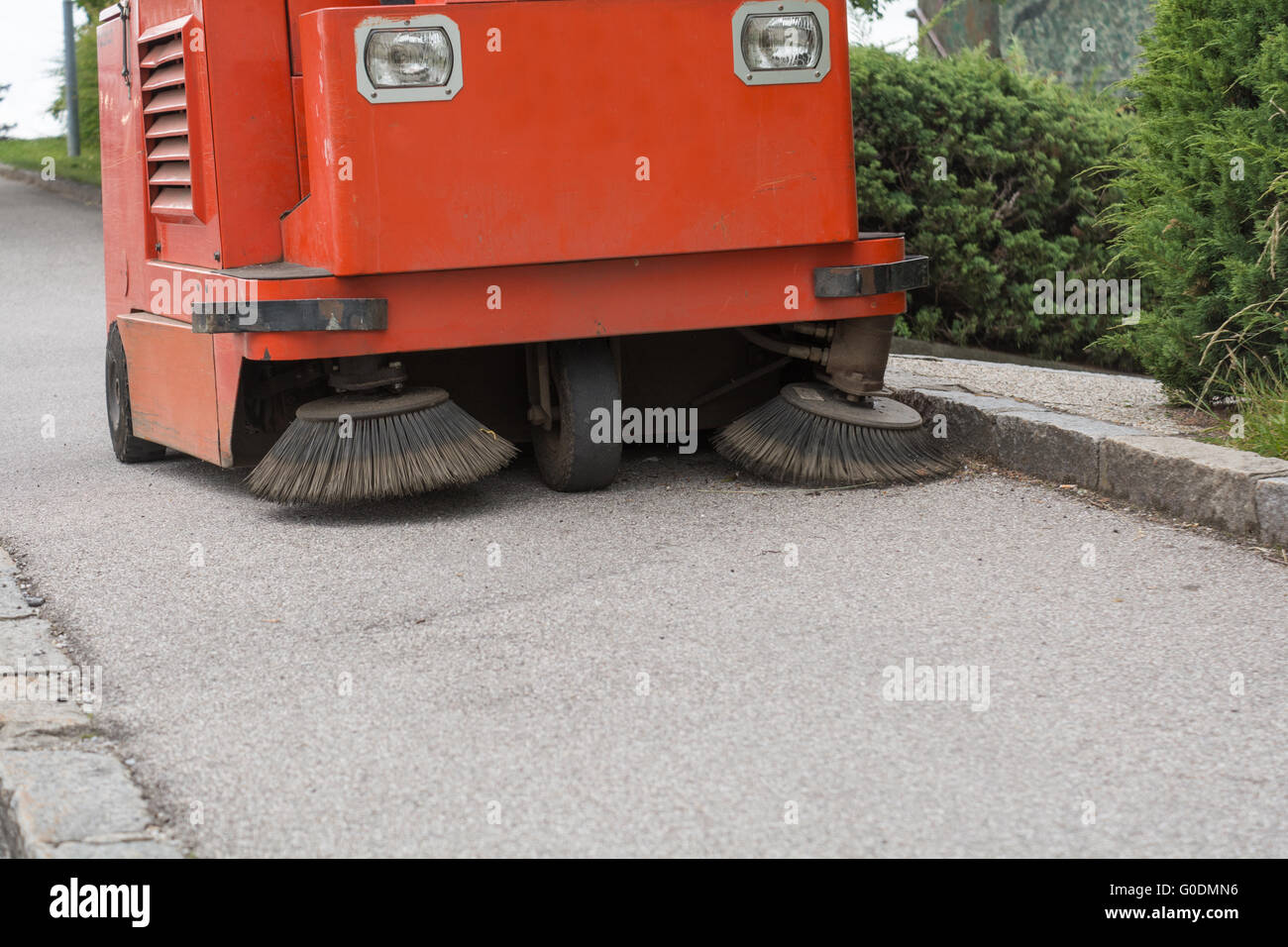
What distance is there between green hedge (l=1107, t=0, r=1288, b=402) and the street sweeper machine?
Result: 94 cm

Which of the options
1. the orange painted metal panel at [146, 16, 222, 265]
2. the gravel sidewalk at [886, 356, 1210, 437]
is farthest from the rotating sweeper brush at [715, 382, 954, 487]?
the orange painted metal panel at [146, 16, 222, 265]

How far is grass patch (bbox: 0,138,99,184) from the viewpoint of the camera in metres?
19.8

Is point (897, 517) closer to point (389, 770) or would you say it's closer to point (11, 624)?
point (389, 770)

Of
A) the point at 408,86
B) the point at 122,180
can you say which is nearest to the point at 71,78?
the point at 122,180

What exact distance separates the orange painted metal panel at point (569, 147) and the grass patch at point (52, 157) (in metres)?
16.0

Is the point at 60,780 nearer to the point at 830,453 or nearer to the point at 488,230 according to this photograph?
the point at 488,230

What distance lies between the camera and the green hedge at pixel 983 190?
827 cm

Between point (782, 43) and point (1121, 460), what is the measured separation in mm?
1621

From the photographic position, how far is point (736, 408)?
211 inches

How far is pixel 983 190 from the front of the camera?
27.5ft

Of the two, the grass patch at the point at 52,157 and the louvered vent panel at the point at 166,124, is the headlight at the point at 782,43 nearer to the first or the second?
the louvered vent panel at the point at 166,124

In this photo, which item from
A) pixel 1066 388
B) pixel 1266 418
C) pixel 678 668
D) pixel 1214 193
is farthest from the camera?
pixel 1066 388

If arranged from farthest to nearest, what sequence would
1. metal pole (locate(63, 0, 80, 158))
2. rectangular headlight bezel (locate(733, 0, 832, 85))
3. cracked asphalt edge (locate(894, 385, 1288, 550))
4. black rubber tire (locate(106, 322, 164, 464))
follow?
metal pole (locate(63, 0, 80, 158)), black rubber tire (locate(106, 322, 164, 464)), rectangular headlight bezel (locate(733, 0, 832, 85)), cracked asphalt edge (locate(894, 385, 1288, 550))

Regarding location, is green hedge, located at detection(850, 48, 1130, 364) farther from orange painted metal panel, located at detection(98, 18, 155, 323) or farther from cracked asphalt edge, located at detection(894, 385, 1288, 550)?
orange painted metal panel, located at detection(98, 18, 155, 323)
